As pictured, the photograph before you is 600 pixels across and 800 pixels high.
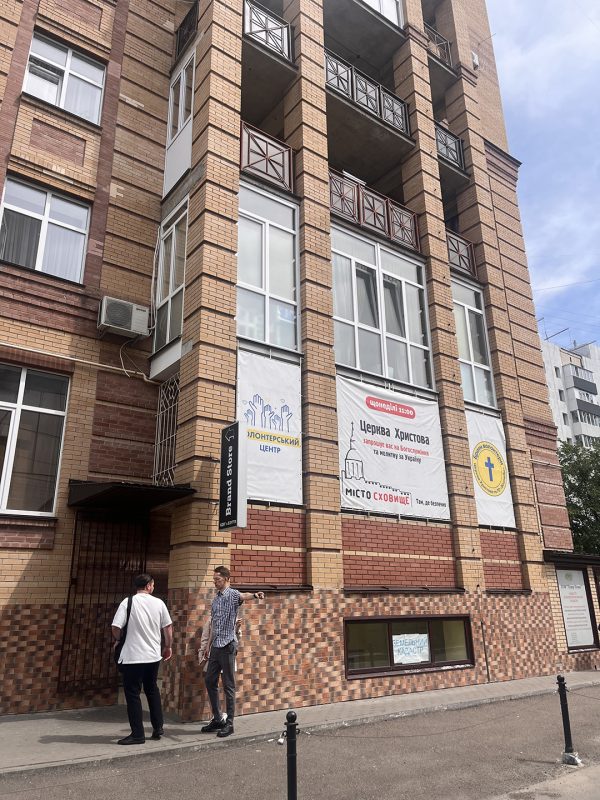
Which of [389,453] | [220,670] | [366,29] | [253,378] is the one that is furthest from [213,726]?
[366,29]

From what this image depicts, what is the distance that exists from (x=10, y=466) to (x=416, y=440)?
729 centimetres

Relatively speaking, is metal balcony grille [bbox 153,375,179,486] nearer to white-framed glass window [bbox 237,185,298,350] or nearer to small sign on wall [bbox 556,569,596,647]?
white-framed glass window [bbox 237,185,298,350]

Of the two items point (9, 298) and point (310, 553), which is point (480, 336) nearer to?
point (310, 553)

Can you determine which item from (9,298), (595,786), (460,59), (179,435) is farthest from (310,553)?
(460,59)

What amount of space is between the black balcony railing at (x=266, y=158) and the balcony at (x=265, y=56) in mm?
2028

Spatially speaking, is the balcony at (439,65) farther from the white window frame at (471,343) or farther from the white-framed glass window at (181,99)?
the white-framed glass window at (181,99)

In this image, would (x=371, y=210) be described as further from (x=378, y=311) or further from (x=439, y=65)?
(x=439, y=65)

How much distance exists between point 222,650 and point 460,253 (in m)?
11.8

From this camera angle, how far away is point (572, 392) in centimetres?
6488

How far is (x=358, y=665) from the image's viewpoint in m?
9.28

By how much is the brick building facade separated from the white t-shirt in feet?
4.04

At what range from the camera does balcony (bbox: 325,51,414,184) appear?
1373cm

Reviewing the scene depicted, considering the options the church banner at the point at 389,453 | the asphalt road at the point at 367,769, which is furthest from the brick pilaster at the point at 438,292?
the asphalt road at the point at 367,769

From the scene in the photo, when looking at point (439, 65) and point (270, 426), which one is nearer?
point (270, 426)
